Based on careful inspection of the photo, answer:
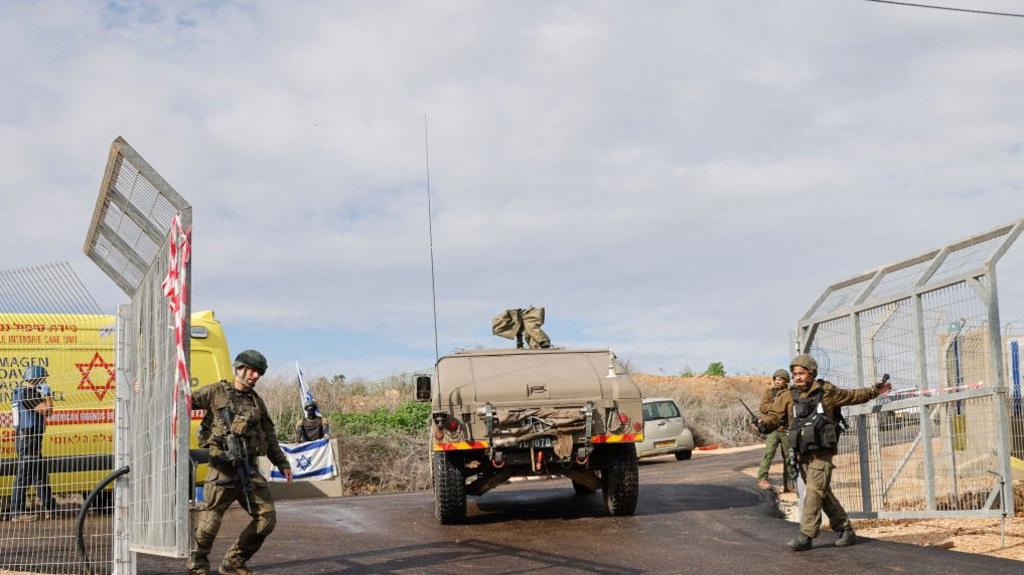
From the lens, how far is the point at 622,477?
38.2 feet

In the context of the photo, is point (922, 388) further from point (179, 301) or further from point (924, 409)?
point (179, 301)

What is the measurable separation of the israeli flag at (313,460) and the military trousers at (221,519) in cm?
1152

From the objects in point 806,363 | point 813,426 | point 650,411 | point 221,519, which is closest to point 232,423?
point 221,519

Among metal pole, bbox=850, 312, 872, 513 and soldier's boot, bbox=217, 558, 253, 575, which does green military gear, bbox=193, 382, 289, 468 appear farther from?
metal pole, bbox=850, 312, 872, 513

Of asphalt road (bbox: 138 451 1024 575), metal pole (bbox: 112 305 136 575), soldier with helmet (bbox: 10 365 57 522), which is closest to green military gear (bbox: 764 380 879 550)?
asphalt road (bbox: 138 451 1024 575)

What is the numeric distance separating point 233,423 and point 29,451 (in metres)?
1.81

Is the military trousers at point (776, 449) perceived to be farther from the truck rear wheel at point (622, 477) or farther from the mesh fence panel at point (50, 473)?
the mesh fence panel at point (50, 473)

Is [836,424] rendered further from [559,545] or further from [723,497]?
[723,497]

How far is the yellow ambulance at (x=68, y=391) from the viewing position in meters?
8.34

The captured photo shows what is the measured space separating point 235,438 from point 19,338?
549 cm

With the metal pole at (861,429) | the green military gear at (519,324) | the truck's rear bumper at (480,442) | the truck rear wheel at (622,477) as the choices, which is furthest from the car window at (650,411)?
the metal pole at (861,429)

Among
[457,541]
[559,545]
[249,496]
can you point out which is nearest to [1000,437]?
[559,545]

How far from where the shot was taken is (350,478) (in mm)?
22359

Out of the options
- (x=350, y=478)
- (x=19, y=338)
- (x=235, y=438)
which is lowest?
(x=350, y=478)
